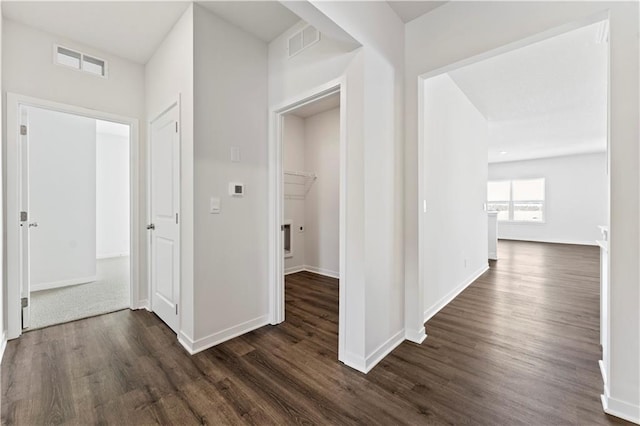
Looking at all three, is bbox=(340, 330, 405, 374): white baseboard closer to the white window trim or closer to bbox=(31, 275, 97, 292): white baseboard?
the white window trim

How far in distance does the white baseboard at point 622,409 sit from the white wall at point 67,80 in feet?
13.1

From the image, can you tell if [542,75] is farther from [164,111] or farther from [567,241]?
[567,241]

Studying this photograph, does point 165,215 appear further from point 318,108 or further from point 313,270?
point 318,108

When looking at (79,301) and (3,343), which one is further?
(79,301)

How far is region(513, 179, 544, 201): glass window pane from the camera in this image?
8.80 m

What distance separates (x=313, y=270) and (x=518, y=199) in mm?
8308

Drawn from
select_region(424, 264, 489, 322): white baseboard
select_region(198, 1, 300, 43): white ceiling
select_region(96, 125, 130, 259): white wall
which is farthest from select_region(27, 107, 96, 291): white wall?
select_region(424, 264, 489, 322): white baseboard

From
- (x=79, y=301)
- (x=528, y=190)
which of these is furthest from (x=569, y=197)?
(x=79, y=301)

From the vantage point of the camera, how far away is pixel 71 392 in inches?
67.3

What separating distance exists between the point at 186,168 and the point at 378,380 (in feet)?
7.11

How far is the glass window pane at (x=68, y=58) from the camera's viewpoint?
2.64 meters

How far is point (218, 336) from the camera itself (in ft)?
7.64

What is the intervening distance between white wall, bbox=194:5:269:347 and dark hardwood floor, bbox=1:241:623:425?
299 mm

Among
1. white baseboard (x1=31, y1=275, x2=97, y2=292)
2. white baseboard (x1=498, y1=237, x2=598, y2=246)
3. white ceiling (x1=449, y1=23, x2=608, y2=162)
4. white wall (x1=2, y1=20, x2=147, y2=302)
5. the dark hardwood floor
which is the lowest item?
the dark hardwood floor
